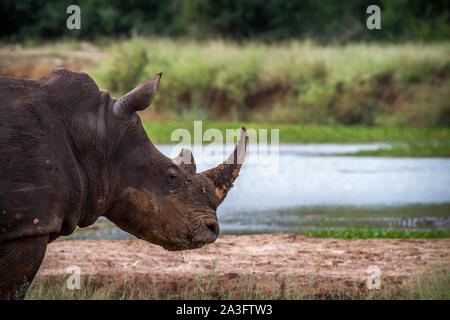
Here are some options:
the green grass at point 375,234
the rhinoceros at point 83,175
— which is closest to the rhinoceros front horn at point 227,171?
the rhinoceros at point 83,175

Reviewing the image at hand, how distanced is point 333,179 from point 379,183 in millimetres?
853

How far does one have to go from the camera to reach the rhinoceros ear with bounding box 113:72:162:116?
13.4 feet

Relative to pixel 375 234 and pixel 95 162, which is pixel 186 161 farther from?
pixel 375 234

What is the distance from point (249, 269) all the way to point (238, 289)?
1.68 feet

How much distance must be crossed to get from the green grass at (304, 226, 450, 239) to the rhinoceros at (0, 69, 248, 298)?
3.99 meters

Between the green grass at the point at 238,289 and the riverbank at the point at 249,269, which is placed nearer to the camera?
the green grass at the point at 238,289

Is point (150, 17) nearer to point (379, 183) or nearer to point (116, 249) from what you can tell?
point (379, 183)

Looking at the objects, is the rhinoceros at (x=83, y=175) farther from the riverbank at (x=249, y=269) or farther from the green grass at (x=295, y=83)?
the green grass at (x=295, y=83)

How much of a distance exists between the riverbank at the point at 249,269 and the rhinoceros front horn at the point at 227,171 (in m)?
1.26

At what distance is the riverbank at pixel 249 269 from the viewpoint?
5719 mm

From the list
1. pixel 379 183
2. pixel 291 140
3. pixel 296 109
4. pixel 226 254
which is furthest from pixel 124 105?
pixel 296 109

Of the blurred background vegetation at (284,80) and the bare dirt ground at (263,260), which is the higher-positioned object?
the blurred background vegetation at (284,80)

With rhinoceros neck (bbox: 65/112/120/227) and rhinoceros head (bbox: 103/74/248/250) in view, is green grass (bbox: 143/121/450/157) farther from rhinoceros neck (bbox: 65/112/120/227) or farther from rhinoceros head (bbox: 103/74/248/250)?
rhinoceros neck (bbox: 65/112/120/227)

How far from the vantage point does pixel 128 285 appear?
233 inches
